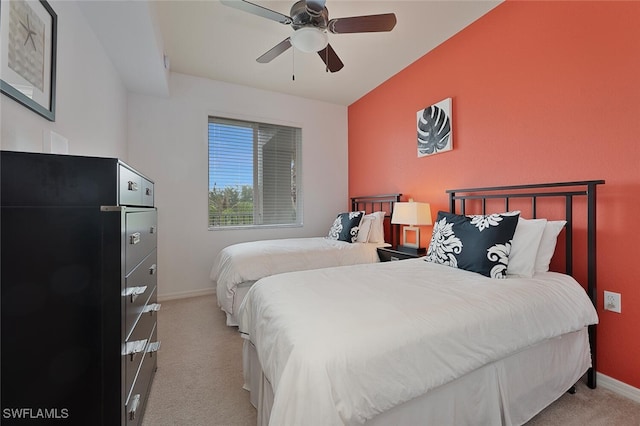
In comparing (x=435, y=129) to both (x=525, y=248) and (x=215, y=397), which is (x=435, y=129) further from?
(x=215, y=397)

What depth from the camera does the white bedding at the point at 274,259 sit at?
8.23ft

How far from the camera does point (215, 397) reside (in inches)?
64.5

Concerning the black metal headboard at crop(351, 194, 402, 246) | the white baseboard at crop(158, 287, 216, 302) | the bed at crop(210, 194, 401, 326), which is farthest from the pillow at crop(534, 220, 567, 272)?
the white baseboard at crop(158, 287, 216, 302)

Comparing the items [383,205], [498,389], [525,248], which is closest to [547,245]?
[525,248]

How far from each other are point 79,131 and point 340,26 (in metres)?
2.01

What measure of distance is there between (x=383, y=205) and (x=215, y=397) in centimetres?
296

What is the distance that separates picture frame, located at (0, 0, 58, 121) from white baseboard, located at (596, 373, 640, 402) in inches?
139

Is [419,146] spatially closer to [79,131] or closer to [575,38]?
[575,38]

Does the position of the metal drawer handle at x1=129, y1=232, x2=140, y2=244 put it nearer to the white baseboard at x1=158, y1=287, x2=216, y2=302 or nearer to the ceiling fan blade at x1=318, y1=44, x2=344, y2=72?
the ceiling fan blade at x1=318, y1=44, x2=344, y2=72

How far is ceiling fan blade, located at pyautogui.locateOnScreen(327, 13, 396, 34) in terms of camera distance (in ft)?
6.28

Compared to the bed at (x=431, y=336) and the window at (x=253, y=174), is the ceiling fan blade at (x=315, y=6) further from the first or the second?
the window at (x=253, y=174)

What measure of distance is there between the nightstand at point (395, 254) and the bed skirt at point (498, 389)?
4.48 ft

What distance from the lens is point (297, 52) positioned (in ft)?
9.73

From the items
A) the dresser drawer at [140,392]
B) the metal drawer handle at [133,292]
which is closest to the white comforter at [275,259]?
the dresser drawer at [140,392]
